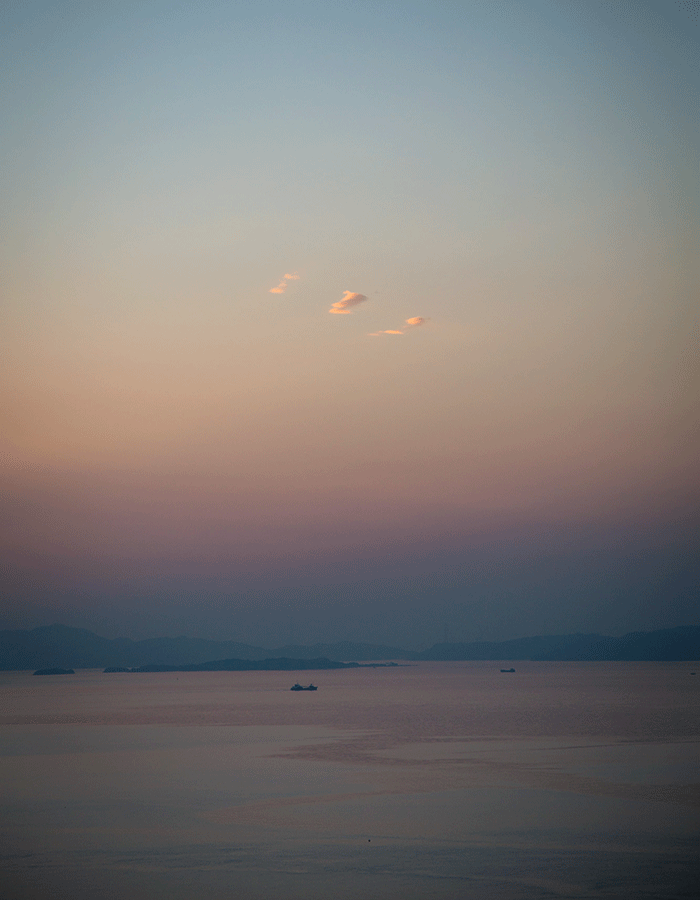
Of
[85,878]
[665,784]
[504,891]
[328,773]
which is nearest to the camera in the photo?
[504,891]

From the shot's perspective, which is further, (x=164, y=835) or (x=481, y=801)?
(x=481, y=801)

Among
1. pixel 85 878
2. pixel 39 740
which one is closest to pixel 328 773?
pixel 85 878

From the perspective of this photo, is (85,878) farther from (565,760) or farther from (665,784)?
(565,760)

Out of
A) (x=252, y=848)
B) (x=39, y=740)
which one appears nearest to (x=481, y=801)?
(x=252, y=848)

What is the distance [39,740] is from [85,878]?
37222 mm

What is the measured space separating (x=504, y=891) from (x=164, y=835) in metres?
10.7

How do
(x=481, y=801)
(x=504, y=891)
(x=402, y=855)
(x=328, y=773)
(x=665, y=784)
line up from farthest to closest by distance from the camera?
(x=328, y=773), (x=665, y=784), (x=481, y=801), (x=402, y=855), (x=504, y=891)

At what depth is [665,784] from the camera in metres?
33.7

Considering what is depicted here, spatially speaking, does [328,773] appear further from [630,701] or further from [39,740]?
[630,701]

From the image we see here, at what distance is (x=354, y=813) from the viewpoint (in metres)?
28.4

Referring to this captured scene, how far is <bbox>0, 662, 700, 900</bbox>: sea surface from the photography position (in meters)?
20.6

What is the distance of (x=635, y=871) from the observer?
2117cm

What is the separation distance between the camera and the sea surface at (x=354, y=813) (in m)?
20.6

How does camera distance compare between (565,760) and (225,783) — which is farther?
(565,760)
